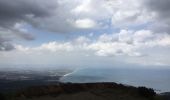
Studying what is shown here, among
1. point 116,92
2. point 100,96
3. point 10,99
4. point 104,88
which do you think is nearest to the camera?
point 10,99

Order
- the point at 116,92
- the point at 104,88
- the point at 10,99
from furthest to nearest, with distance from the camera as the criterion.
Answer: the point at 104,88
the point at 116,92
the point at 10,99

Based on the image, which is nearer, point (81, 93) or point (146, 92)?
point (146, 92)

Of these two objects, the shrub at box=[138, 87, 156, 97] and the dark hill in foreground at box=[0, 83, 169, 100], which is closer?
the dark hill in foreground at box=[0, 83, 169, 100]

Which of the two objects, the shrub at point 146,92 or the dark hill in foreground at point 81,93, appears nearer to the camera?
the dark hill in foreground at point 81,93

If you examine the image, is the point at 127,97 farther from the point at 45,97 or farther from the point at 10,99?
the point at 10,99

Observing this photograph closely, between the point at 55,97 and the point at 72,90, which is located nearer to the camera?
the point at 55,97

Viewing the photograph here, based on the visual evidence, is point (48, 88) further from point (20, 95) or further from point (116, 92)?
point (116, 92)

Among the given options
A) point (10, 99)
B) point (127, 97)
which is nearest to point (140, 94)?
point (127, 97)
